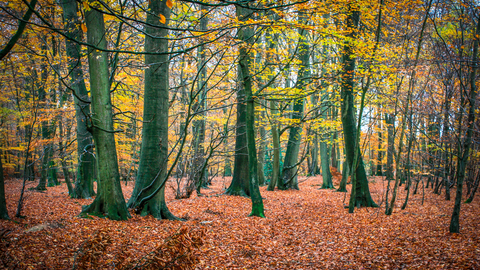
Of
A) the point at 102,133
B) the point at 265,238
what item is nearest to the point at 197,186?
the point at 265,238

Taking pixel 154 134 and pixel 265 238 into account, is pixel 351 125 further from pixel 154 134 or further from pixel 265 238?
pixel 154 134

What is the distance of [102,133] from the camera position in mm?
5617

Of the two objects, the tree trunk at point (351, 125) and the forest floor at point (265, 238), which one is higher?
the tree trunk at point (351, 125)

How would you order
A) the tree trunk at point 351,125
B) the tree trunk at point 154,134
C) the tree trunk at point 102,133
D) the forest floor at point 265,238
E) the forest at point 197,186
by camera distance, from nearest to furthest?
1. the forest at point 197,186
2. the forest floor at point 265,238
3. the tree trunk at point 102,133
4. the tree trunk at point 154,134
5. the tree trunk at point 351,125

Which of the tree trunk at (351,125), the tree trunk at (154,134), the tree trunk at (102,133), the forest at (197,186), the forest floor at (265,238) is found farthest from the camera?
the tree trunk at (351,125)

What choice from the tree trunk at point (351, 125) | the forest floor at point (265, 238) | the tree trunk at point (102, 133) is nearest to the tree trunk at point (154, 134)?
the forest floor at point (265, 238)

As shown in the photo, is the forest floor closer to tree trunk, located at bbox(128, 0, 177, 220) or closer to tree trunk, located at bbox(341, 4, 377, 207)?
tree trunk, located at bbox(128, 0, 177, 220)

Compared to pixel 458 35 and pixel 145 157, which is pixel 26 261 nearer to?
pixel 145 157

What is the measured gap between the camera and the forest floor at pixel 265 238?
3.91 metres

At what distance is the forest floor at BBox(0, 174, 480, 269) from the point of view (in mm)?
3906

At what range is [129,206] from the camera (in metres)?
6.66

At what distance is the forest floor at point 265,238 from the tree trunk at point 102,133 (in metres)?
0.36

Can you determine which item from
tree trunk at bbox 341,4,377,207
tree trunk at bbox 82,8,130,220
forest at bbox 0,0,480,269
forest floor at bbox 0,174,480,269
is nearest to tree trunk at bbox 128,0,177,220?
forest at bbox 0,0,480,269

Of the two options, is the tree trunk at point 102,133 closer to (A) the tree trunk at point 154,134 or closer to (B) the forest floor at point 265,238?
(B) the forest floor at point 265,238
